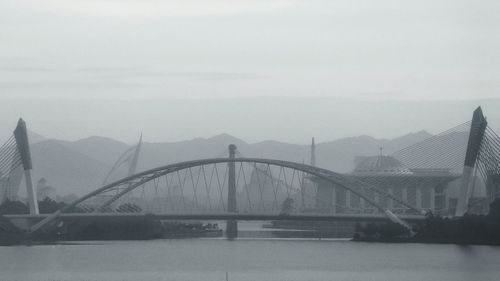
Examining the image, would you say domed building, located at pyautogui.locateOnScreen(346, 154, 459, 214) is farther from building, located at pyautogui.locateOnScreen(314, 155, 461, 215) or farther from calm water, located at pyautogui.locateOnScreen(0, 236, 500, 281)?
calm water, located at pyautogui.locateOnScreen(0, 236, 500, 281)

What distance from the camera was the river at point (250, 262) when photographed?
5753 cm

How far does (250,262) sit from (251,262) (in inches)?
1.8

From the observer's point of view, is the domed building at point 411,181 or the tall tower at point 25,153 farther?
the domed building at point 411,181

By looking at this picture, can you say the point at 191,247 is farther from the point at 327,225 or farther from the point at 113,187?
the point at 327,225

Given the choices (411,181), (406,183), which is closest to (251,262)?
(406,183)

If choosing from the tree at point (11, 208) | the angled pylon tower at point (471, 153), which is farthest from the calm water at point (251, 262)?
the tree at point (11, 208)

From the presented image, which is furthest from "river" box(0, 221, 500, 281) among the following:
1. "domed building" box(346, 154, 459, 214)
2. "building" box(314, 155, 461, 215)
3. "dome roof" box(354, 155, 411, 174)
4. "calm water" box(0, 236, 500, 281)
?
"dome roof" box(354, 155, 411, 174)

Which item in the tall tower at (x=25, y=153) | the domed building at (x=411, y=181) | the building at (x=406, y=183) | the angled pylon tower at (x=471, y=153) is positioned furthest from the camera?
the domed building at (x=411, y=181)

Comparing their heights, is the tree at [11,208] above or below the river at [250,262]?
above

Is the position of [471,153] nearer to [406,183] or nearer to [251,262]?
[251,262]

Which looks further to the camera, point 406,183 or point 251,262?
point 406,183

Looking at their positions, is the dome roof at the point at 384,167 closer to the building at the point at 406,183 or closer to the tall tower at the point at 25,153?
the building at the point at 406,183

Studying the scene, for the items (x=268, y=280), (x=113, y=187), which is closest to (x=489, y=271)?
(x=268, y=280)

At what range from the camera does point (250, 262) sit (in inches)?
2657
